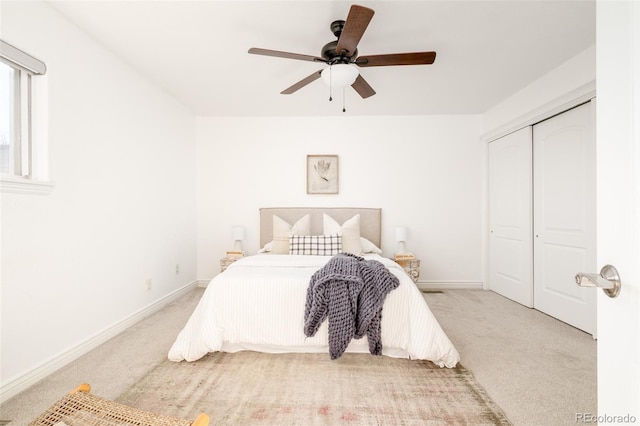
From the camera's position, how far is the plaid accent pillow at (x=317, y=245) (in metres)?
3.54

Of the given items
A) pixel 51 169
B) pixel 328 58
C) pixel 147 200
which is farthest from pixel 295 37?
pixel 147 200

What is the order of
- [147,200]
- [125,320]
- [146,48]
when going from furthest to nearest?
1. [147,200]
2. [125,320]
3. [146,48]

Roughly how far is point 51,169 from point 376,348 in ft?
8.78

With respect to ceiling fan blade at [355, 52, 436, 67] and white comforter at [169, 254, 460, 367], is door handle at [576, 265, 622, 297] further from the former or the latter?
ceiling fan blade at [355, 52, 436, 67]

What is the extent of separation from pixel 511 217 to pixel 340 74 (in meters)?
3.04

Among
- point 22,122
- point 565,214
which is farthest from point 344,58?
point 565,214

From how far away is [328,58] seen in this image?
2242 mm

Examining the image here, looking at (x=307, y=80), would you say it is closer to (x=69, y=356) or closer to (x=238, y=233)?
(x=238, y=233)

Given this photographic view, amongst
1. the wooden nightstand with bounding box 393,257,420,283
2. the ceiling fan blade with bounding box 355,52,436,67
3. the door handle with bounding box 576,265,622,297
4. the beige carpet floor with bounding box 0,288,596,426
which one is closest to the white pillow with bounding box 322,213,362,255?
the wooden nightstand with bounding box 393,257,420,283

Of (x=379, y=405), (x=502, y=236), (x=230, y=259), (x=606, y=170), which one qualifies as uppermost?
(x=606, y=170)

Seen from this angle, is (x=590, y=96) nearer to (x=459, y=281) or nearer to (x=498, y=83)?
(x=498, y=83)

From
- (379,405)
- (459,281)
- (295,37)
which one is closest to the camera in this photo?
(379,405)

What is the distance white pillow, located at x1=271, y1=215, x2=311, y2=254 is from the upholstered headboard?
193mm

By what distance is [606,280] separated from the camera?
2.16ft
